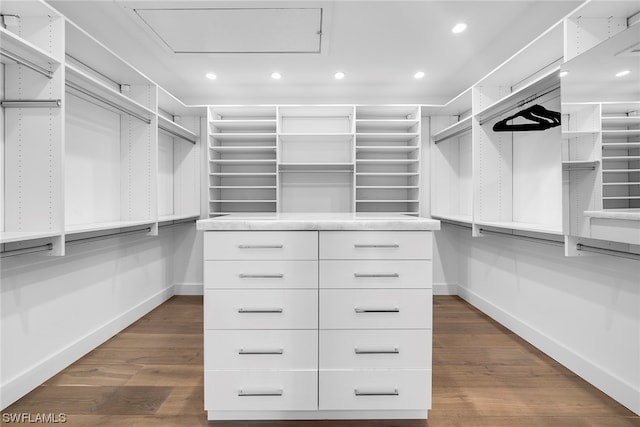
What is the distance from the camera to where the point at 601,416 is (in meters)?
1.93

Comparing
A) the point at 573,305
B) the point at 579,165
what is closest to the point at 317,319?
the point at 579,165

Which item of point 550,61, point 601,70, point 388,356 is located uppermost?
point 550,61

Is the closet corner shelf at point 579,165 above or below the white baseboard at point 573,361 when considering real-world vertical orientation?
above

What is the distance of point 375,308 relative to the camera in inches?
66.2

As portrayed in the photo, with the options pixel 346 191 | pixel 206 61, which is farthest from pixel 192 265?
pixel 206 61

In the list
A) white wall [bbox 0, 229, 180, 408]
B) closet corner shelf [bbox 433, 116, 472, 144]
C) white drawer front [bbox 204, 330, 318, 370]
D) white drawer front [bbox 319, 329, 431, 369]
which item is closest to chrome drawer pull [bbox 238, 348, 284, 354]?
white drawer front [bbox 204, 330, 318, 370]

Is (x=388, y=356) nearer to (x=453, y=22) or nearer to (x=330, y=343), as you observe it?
(x=330, y=343)

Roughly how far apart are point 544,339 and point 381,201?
2122mm

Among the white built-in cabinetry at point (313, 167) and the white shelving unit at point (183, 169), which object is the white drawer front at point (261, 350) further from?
the white shelving unit at point (183, 169)

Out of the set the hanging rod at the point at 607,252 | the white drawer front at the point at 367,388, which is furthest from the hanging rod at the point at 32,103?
the hanging rod at the point at 607,252

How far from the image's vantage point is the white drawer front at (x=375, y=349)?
1679 mm

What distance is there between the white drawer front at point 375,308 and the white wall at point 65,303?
193 centimetres

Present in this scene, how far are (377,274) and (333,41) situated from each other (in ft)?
6.98

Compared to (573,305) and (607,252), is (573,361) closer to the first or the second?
(573,305)
